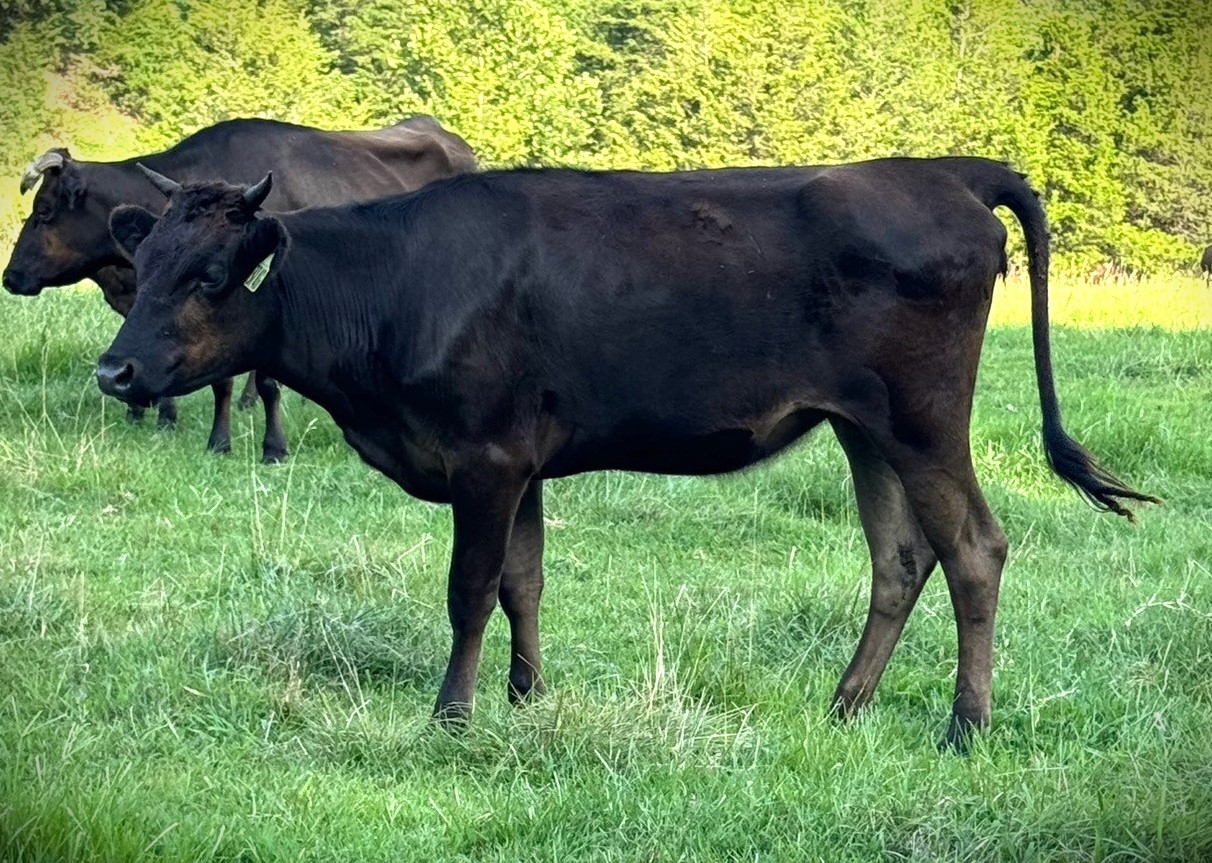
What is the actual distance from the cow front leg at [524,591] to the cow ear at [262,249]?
3.77ft

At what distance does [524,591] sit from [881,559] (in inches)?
48.7

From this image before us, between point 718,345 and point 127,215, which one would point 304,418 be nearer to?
point 127,215

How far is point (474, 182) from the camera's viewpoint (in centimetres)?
581

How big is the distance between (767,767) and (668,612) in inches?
71.6

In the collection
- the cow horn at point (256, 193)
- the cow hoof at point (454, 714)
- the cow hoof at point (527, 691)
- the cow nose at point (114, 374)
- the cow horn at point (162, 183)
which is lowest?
the cow hoof at point (527, 691)

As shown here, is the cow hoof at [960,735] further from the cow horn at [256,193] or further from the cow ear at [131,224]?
the cow ear at [131,224]

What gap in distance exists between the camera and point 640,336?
5.46 metres

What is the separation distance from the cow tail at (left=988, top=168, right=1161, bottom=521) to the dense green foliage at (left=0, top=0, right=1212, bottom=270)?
1246 cm

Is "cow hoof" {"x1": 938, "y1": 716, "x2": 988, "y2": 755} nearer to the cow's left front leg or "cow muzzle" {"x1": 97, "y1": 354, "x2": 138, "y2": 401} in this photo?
the cow's left front leg

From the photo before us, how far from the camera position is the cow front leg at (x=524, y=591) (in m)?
5.71

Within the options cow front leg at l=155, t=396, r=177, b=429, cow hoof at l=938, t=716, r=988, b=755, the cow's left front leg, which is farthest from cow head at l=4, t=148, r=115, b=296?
cow hoof at l=938, t=716, r=988, b=755

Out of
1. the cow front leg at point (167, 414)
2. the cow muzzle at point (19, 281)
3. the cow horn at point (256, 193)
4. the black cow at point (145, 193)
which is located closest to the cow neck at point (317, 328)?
the cow horn at point (256, 193)

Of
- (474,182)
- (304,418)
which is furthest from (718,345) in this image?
(304,418)

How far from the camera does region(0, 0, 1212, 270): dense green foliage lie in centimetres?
1780
